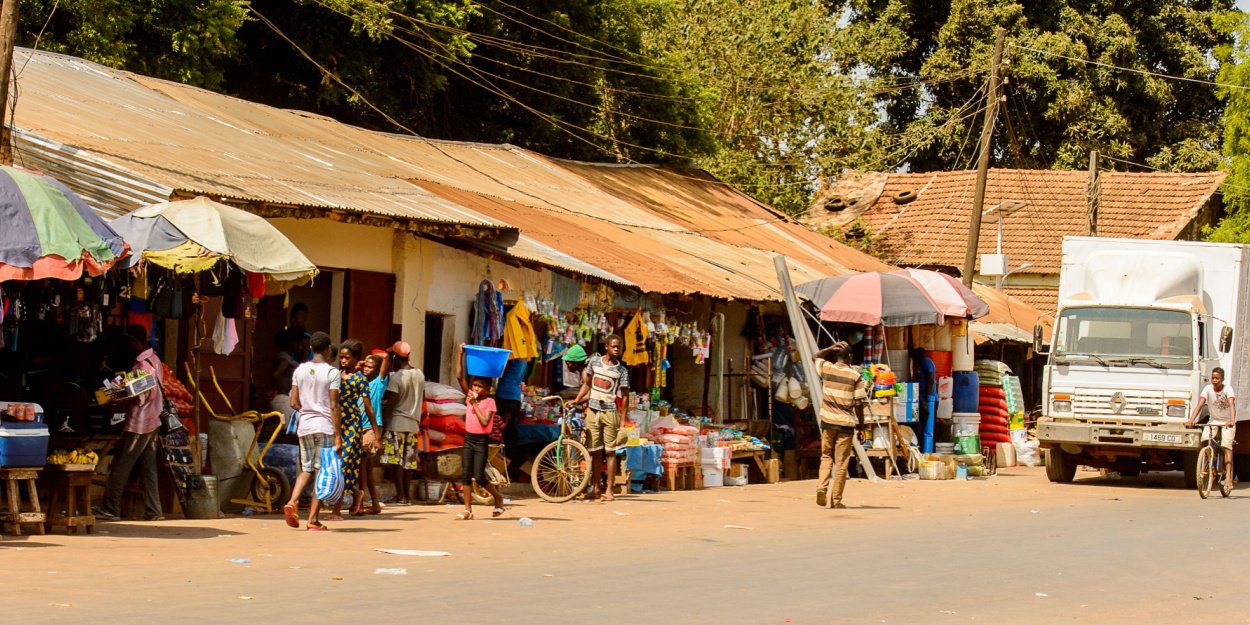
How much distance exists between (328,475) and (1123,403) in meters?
11.7

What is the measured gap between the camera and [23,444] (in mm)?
11023

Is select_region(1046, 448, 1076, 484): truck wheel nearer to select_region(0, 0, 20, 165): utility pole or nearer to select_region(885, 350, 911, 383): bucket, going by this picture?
select_region(885, 350, 911, 383): bucket

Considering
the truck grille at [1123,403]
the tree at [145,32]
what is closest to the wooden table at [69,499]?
the truck grille at [1123,403]

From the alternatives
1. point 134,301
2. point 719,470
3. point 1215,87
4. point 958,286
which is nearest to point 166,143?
point 134,301

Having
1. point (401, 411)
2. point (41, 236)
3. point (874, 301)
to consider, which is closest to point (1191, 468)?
point (874, 301)

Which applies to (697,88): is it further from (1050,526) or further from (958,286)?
(1050,526)

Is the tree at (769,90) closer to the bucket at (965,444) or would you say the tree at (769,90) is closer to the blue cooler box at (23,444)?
the bucket at (965,444)

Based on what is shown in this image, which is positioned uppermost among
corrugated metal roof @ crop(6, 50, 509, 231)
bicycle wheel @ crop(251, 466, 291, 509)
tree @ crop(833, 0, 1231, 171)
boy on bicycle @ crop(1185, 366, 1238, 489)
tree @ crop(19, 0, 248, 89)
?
tree @ crop(833, 0, 1231, 171)

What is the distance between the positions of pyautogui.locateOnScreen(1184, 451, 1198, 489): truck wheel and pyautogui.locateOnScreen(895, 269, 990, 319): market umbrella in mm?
3689

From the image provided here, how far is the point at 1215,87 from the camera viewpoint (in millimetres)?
43781

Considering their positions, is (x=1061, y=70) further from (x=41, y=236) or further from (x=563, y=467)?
(x=41, y=236)

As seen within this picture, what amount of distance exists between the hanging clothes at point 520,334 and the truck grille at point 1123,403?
7.64 m

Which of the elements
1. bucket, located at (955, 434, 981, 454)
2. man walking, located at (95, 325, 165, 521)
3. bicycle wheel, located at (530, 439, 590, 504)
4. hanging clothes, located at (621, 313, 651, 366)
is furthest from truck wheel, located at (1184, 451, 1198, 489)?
man walking, located at (95, 325, 165, 521)

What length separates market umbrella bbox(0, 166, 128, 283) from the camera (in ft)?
35.3
